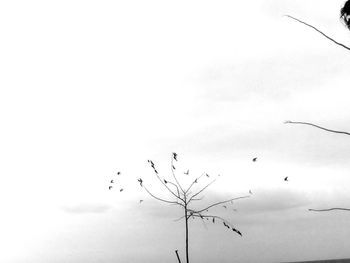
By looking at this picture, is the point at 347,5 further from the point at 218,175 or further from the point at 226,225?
the point at 218,175

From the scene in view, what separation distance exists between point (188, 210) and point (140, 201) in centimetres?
105

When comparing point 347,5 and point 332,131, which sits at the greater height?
point 347,5

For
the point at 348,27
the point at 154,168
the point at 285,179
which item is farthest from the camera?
the point at 154,168

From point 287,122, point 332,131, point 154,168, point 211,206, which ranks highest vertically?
point 154,168

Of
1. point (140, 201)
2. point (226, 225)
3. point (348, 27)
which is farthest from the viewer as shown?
point (140, 201)

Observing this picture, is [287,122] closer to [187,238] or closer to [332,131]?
[332,131]

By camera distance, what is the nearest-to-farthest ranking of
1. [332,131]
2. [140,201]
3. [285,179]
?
[332,131]
[285,179]
[140,201]

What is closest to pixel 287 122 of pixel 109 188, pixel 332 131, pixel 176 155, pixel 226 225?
pixel 332 131

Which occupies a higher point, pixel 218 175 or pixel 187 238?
pixel 218 175

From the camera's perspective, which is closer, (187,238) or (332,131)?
(332,131)

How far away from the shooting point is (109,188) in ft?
24.3

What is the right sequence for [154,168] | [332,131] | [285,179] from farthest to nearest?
[154,168]
[285,179]
[332,131]

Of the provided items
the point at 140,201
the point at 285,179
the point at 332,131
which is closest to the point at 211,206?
the point at 140,201

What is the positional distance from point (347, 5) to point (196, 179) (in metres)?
5.04
